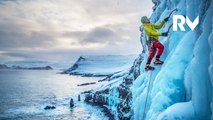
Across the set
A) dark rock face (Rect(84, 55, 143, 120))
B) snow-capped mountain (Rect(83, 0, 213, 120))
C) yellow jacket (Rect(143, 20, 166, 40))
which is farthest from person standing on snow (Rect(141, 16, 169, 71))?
dark rock face (Rect(84, 55, 143, 120))

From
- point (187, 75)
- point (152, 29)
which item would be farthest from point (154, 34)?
point (187, 75)

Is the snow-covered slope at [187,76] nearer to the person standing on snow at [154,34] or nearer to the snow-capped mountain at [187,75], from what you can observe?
the snow-capped mountain at [187,75]

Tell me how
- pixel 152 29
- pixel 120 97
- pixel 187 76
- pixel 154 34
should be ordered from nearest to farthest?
pixel 187 76 < pixel 154 34 < pixel 152 29 < pixel 120 97

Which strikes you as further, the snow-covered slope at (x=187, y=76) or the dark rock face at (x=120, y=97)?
the dark rock face at (x=120, y=97)

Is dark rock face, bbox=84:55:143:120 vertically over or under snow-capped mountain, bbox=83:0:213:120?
under

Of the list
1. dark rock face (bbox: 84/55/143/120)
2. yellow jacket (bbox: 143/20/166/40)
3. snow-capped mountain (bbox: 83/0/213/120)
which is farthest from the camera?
dark rock face (bbox: 84/55/143/120)

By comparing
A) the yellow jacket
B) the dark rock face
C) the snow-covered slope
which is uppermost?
the yellow jacket

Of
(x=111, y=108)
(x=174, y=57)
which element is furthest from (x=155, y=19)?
(x=111, y=108)

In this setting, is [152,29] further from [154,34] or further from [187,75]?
[187,75]

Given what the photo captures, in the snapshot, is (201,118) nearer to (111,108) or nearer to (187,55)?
(187,55)

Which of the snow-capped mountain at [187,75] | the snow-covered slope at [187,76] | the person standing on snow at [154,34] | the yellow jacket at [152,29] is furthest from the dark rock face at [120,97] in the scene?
the yellow jacket at [152,29]

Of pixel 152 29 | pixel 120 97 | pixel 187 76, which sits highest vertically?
pixel 152 29

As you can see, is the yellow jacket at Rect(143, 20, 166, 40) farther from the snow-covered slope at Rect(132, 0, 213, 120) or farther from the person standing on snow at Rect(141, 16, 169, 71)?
the snow-covered slope at Rect(132, 0, 213, 120)

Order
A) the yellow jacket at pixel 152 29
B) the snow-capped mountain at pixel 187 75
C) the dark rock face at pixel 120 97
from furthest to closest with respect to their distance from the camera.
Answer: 1. the dark rock face at pixel 120 97
2. the yellow jacket at pixel 152 29
3. the snow-capped mountain at pixel 187 75
